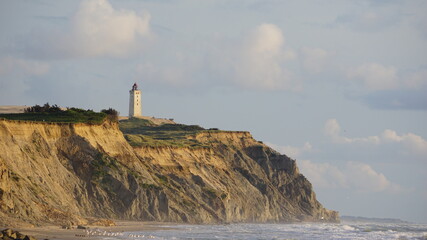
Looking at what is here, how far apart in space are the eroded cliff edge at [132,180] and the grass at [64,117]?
1.45 metres

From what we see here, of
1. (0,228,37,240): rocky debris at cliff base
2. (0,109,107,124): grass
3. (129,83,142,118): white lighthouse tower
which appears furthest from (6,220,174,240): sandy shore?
(129,83,142,118): white lighthouse tower

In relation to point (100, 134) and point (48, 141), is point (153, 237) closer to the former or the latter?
point (48, 141)

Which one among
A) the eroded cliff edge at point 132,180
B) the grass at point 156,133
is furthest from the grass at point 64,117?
the grass at point 156,133

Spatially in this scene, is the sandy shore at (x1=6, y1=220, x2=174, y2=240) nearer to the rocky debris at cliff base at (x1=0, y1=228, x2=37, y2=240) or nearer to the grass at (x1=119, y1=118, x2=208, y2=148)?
the rocky debris at cliff base at (x1=0, y1=228, x2=37, y2=240)

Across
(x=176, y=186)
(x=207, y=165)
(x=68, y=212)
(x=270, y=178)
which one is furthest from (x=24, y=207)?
(x=270, y=178)

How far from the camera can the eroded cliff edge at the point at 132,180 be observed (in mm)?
69875

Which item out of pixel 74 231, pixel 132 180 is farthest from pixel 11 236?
pixel 132 180

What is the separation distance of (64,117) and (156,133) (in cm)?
4464

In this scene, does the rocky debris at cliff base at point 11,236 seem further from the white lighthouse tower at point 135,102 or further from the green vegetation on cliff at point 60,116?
the white lighthouse tower at point 135,102

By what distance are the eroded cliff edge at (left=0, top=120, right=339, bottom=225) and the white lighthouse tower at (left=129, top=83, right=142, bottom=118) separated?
37.2 metres

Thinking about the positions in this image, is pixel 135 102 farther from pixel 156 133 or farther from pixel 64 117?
pixel 64 117

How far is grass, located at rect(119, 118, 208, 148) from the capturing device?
113375 mm

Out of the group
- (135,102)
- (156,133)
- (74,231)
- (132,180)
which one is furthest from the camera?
(135,102)

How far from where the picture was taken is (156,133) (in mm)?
139625
